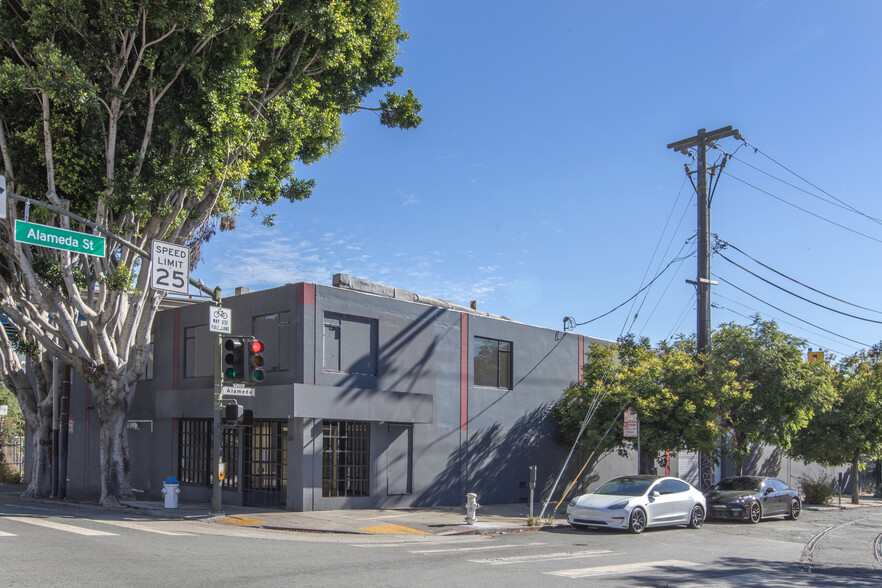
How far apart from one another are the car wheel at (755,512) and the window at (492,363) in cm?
826

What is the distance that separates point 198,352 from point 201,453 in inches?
119

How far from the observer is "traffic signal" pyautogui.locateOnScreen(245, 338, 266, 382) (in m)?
17.4

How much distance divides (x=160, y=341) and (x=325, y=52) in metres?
10.9

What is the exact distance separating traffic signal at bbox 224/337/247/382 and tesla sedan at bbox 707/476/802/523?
13244mm

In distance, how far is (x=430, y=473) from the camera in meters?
23.2

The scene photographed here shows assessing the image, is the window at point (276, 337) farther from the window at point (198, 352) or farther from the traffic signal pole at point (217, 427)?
the window at point (198, 352)

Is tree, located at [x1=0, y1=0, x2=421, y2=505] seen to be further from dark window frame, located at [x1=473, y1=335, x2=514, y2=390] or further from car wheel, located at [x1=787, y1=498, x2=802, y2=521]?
car wheel, located at [x1=787, y1=498, x2=802, y2=521]

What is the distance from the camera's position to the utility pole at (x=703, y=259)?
23.3 meters

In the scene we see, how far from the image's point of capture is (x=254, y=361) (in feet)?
57.4

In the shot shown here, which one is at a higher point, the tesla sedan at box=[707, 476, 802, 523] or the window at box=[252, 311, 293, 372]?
the window at box=[252, 311, 293, 372]

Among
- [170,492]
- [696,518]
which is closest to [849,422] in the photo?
[696,518]

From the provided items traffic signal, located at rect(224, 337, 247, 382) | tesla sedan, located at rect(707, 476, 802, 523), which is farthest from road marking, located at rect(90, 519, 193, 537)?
tesla sedan, located at rect(707, 476, 802, 523)

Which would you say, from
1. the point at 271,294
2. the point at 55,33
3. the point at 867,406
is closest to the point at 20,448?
the point at 271,294

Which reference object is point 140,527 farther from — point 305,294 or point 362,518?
point 305,294
